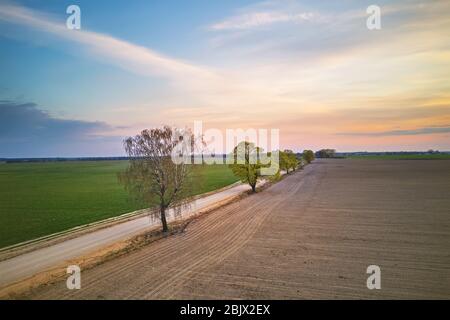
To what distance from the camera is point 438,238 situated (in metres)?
25.3

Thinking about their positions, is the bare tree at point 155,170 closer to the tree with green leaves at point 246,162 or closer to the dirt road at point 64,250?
the dirt road at point 64,250

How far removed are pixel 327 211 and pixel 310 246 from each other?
49.6 feet

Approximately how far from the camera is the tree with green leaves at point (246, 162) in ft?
197

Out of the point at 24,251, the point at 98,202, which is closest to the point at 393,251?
the point at 24,251

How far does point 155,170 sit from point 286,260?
48.9 ft

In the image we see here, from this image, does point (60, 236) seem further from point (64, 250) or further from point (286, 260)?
point (286, 260)

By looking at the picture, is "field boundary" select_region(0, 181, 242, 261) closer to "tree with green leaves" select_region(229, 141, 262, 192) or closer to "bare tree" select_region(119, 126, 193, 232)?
"bare tree" select_region(119, 126, 193, 232)

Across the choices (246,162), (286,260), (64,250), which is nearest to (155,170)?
(64,250)

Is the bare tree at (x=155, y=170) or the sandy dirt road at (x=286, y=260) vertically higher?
the bare tree at (x=155, y=170)

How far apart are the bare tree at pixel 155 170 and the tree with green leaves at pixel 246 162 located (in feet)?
99.5

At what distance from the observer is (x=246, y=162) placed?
6034 cm

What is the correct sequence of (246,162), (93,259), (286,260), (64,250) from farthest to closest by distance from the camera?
(246,162), (64,250), (93,259), (286,260)

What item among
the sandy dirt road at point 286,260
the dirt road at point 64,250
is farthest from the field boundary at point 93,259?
the sandy dirt road at point 286,260
